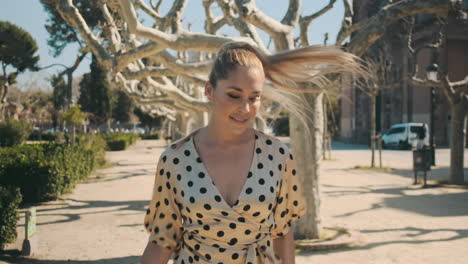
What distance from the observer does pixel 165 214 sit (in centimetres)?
216

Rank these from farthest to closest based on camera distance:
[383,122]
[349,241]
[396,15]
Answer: [383,122], [349,241], [396,15]

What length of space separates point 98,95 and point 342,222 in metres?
46.4

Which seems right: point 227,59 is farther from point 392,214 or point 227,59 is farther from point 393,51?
point 393,51

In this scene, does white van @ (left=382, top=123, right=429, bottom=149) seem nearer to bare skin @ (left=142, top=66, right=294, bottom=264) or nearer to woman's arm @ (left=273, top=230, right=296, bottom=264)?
woman's arm @ (left=273, top=230, right=296, bottom=264)

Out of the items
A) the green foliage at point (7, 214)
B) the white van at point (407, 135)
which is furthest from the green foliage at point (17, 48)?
the green foliage at point (7, 214)

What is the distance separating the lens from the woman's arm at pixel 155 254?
2156 mm

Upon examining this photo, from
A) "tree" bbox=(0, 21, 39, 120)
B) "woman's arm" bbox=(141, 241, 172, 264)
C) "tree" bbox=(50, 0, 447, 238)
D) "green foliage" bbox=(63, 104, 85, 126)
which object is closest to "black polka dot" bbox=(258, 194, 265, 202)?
"woman's arm" bbox=(141, 241, 172, 264)

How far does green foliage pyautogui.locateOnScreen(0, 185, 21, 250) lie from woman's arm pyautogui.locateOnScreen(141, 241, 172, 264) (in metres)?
5.34

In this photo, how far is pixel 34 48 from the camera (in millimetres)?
38719

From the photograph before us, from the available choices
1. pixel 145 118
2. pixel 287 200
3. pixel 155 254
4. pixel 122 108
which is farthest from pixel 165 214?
pixel 122 108

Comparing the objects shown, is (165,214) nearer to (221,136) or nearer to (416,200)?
(221,136)

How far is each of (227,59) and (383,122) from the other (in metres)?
43.4

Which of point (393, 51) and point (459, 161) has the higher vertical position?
point (393, 51)

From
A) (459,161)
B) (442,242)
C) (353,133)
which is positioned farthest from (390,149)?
(442,242)
